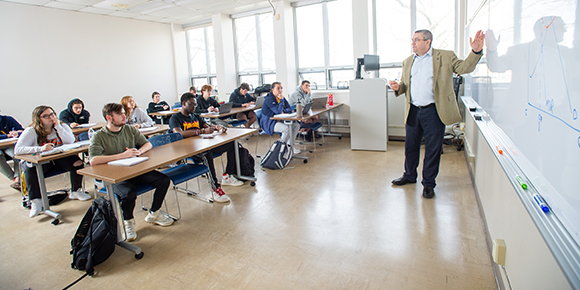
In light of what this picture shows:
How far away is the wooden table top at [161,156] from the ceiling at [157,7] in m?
4.33

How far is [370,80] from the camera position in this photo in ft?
17.3

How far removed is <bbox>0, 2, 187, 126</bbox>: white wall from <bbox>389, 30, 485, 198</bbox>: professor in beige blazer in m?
6.98

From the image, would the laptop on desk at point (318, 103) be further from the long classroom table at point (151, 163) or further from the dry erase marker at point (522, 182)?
the dry erase marker at point (522, 182)

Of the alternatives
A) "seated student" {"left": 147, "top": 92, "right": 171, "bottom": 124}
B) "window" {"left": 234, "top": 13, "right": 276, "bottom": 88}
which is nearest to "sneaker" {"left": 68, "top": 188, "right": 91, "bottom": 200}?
"seated student" {"left": 147, "top": 92, "right": 171, "bottom": 124}

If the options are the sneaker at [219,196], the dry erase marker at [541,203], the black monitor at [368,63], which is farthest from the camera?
the black monitor at [368,63]

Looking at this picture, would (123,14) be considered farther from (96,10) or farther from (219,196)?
(219,196)

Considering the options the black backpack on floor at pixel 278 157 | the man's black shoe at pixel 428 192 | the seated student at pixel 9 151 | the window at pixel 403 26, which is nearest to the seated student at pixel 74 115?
the seated student at pixel 9 151

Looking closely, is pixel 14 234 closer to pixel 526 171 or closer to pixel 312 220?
pixel 312 220

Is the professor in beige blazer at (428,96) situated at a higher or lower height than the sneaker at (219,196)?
higher

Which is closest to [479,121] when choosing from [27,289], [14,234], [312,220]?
[312,220]

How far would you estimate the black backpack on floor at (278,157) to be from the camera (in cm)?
465

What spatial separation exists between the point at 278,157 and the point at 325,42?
3692 millimetres

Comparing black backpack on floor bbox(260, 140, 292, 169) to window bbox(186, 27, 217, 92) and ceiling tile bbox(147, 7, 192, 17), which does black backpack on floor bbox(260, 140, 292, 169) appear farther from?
window bbox(186, 27, 217, 92)

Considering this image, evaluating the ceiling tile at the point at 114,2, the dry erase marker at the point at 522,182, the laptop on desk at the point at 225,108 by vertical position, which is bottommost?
the dry erase marker at the point at 522,182
